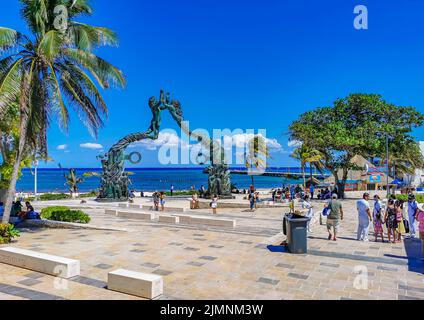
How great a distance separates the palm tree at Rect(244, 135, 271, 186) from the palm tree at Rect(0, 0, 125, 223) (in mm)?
26098

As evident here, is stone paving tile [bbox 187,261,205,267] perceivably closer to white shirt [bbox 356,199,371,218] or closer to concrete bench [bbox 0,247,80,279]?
concrete bench [bbox 0,247,80,279]

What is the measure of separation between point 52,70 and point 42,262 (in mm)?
6893

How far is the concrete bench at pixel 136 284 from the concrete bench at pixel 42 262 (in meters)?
1.27

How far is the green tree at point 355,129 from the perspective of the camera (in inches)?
1096

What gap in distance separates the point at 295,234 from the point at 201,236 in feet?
13.4

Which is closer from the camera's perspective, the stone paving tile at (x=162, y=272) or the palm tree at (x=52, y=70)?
the stone paving tile at (x=162, y=272)

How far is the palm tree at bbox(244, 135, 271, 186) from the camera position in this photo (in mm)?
36844

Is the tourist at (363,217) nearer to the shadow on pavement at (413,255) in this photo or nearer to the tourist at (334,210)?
the tourist at (334,210)

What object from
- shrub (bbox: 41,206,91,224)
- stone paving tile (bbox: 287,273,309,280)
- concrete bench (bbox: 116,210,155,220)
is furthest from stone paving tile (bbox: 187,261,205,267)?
concrete bench (bbox: 116,210,155,220)

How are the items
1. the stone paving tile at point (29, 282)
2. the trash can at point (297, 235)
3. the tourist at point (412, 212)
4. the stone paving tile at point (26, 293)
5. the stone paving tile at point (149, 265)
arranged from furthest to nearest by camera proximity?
the tourist at point (412, 212) → the trash can at point (297, 235) → the stone paving tile at point (149, 265) → the stone paving tile at point (29, 282) → the stone paving tile at point (26, 293)

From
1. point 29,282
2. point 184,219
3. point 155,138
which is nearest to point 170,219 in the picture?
point 184,219

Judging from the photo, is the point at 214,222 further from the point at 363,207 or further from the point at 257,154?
the point at 257,154

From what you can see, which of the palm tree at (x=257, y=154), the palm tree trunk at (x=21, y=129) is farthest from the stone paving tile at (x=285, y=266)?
the palm tree at (x=257, y=154)

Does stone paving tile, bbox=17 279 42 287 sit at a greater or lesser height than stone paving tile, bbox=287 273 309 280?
greater
